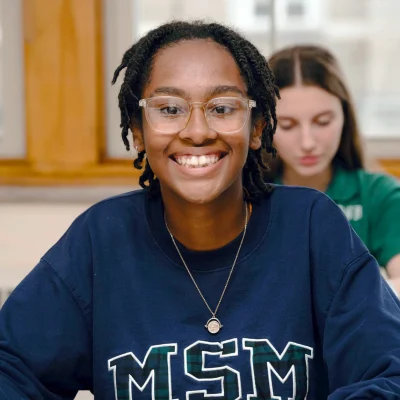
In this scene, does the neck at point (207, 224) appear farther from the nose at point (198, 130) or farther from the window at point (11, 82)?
Answer: the window at point (11, 82)

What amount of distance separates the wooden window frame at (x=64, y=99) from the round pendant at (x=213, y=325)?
3.95ft

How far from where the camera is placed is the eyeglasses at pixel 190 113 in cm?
114

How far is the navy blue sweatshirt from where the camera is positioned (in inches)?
44.0

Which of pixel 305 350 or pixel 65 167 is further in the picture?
pixel 65 167

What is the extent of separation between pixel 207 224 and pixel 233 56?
0.27 metres

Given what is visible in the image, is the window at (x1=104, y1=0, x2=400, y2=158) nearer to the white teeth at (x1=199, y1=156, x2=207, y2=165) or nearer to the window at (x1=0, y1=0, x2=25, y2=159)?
the window at (x1=0, y1=0, x2=25, y2=159)

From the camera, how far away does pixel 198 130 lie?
113 cm

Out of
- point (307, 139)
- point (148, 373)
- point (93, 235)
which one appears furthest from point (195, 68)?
point (307, 139)

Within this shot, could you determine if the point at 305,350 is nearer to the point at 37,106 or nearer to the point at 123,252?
the point at 123,252

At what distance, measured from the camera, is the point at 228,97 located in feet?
3.76

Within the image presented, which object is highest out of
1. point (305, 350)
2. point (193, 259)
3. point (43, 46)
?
point (43, 46)

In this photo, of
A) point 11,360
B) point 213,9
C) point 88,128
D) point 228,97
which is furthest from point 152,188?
point 213,9

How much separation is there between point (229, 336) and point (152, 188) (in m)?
0.30

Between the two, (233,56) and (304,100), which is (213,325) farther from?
(304,100)
